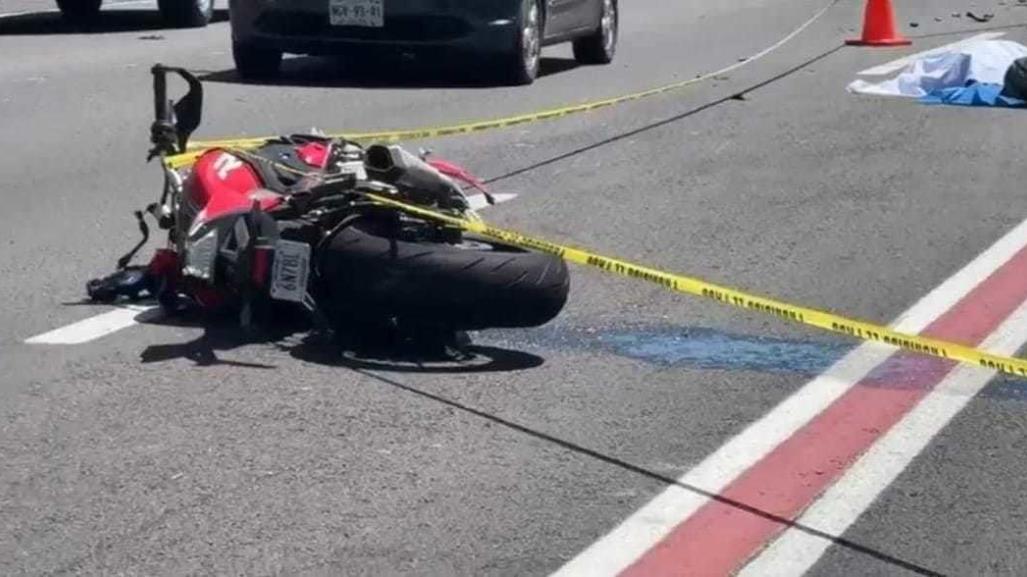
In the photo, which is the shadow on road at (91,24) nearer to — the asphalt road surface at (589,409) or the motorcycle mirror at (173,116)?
the asphalt road surface at (589,409)

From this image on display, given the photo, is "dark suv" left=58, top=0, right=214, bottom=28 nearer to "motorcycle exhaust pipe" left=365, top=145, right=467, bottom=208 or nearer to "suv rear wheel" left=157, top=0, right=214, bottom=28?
"suv rear wheel" left=157, top=0, right=214, bottom=28

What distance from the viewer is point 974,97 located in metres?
16.0

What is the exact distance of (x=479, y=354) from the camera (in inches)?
298

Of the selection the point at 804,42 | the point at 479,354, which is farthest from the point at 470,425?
the point at 804,42

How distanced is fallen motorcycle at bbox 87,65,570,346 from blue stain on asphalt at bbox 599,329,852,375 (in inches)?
19.4

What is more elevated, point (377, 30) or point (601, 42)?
point (377, 30)

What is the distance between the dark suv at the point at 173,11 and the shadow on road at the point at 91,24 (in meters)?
0.12

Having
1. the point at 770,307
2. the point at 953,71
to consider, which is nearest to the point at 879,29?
the point at 953,71

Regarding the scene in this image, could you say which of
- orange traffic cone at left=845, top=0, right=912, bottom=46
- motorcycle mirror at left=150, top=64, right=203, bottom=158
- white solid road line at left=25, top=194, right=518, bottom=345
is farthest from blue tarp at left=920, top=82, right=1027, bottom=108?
white solid road line at left=25, top=194, right=518, bottom=345

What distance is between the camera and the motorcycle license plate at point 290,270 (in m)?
7.25

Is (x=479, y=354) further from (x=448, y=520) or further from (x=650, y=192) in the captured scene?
(x=650, y=192)

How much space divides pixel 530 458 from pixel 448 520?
0.64 meters

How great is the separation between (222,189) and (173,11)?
14.5 metres

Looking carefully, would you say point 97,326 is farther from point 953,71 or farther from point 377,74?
point 953,71
